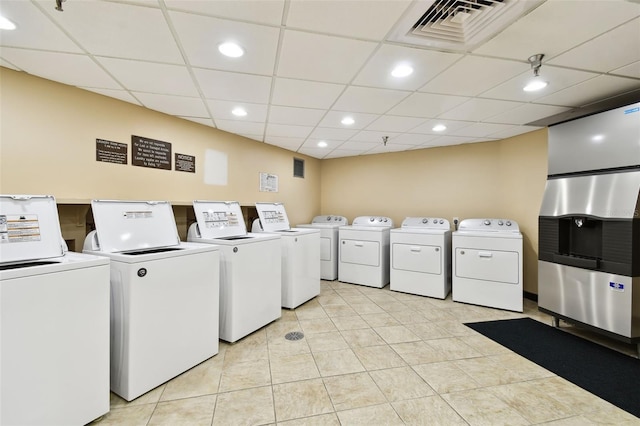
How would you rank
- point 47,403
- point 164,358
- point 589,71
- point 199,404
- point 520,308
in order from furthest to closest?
point 520,308 → point 589,71 → point 164,358 → point 199,404 → point 47,403

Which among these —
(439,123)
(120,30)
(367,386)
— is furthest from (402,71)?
(367,386)

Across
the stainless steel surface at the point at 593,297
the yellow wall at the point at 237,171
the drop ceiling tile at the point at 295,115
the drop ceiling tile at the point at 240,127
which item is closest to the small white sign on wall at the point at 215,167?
the yellow wall at the point at 237,171

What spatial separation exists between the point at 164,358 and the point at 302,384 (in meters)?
0.96

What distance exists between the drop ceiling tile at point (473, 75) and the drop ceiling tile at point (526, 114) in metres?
0.79

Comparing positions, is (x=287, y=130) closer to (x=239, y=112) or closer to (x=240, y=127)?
(x=240, y=127)

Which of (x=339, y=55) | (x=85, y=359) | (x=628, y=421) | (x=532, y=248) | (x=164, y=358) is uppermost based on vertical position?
(x=339, y=55)

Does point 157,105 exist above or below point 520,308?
above

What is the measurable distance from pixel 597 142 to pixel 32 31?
13.9 ft

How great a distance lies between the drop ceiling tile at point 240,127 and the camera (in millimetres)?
3215

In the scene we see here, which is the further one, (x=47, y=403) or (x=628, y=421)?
(x=628, y=421)

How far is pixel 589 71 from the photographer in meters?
2.01

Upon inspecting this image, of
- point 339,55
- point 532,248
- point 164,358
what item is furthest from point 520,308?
point 164,358

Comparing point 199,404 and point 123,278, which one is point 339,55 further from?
point 199,404

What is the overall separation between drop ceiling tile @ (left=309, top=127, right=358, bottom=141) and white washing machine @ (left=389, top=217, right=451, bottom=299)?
5.14ft
